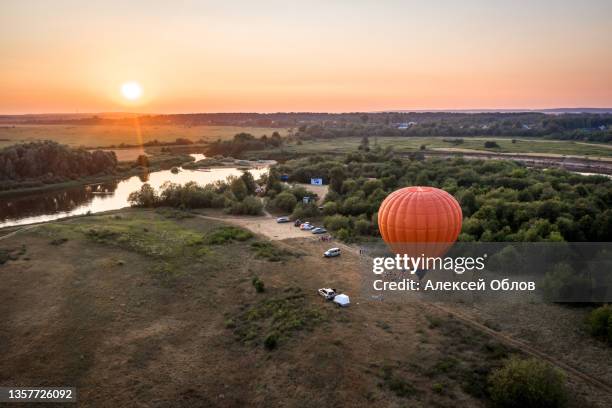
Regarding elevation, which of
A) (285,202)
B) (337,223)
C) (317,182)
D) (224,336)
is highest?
(285,202)

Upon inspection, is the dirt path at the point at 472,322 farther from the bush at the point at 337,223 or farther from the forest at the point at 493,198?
the forest at the point at 493,198

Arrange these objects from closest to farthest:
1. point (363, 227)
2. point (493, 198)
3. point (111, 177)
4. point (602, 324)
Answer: point (602, 324)
point (363, 227)
point (493, 198)
point (111, 177)

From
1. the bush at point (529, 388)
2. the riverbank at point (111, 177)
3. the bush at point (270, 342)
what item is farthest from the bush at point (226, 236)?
the riverbank at point (111, 177)

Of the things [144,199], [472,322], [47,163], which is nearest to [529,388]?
[472,322]

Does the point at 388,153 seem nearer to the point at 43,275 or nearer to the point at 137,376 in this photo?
the point at 43,275

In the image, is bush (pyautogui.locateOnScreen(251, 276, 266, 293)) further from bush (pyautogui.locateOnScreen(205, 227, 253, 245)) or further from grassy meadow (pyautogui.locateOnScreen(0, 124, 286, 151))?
grassy meadow (pyautogui.locateOnScreen(0, 124, 286, 151))

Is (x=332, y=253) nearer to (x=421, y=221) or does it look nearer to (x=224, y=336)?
(x=421, y=221)

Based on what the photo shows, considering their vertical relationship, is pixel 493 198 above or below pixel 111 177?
above
